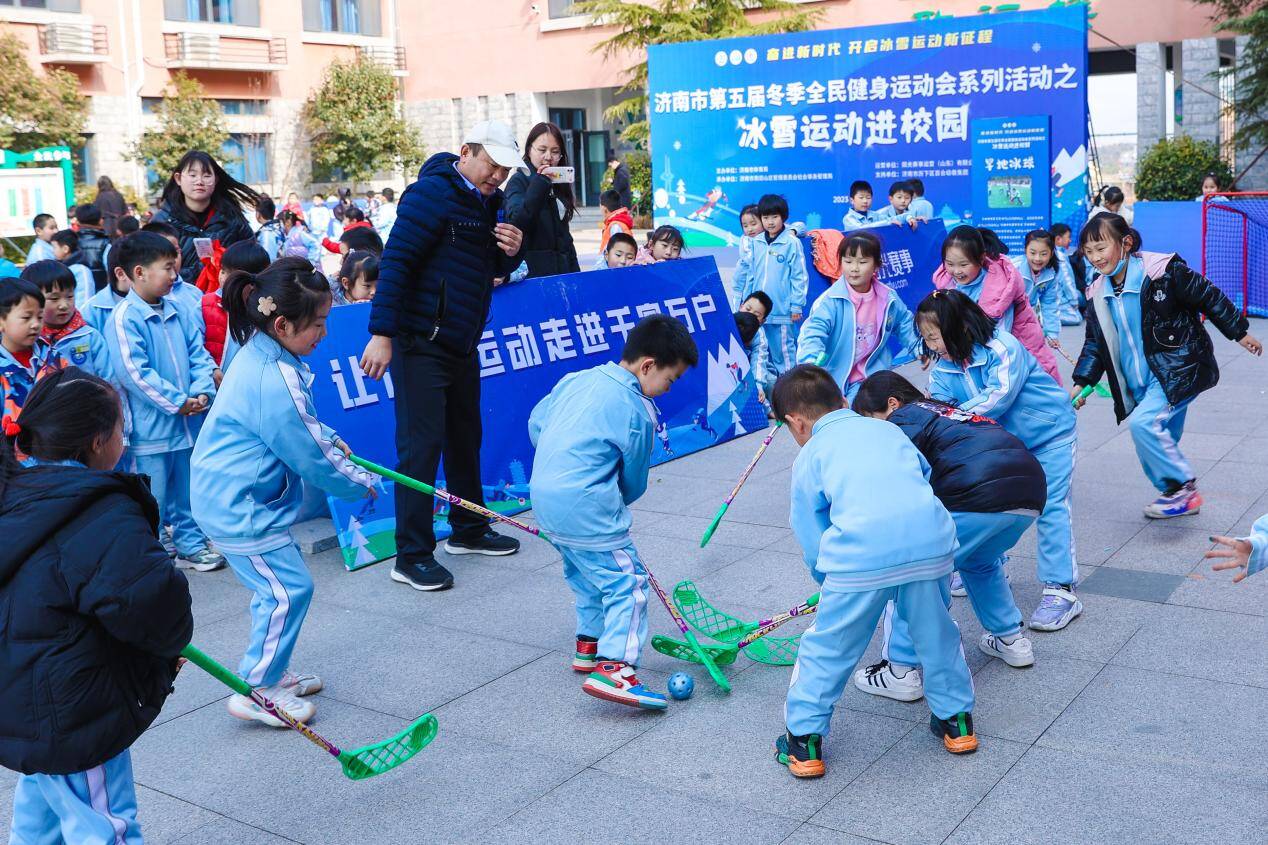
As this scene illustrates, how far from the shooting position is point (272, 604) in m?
4.04

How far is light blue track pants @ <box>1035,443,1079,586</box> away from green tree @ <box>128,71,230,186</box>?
25.6m

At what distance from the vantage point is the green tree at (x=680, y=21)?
2584cm

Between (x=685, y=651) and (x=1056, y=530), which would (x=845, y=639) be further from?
(x=1056, y=530)

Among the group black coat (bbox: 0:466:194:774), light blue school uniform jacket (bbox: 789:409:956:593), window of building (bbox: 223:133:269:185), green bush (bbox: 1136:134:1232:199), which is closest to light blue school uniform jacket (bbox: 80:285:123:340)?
black coat (bbox: 0:466:194:774)

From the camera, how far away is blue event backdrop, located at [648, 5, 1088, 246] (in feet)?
43.9

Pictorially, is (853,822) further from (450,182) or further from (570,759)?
(450,182)

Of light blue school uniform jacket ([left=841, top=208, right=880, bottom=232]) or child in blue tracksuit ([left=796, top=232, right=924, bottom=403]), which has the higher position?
light blue school uniform jacket ([left=841, top=208, right=880, bottom=232])

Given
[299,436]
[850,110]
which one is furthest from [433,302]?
[850,110]

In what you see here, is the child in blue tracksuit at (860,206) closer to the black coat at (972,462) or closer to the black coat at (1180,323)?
the black coat at (1180,323)

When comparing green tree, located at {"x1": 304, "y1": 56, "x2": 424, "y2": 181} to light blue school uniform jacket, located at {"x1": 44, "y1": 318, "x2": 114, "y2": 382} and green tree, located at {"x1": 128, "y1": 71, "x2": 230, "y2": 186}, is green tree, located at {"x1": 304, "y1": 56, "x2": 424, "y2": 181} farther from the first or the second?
light blue school uniform jacket, located at {"x1": 44, "y1": 318, "x2": 114, "y2": 382}

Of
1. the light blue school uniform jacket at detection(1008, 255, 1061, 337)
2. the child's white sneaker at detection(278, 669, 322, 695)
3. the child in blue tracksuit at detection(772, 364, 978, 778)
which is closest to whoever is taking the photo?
the child in blue tracksuit at detection(772, 364, 978, 778)

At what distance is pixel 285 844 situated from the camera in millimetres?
3322

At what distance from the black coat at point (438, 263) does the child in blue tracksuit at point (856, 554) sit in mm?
2184

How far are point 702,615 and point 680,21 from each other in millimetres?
23142
